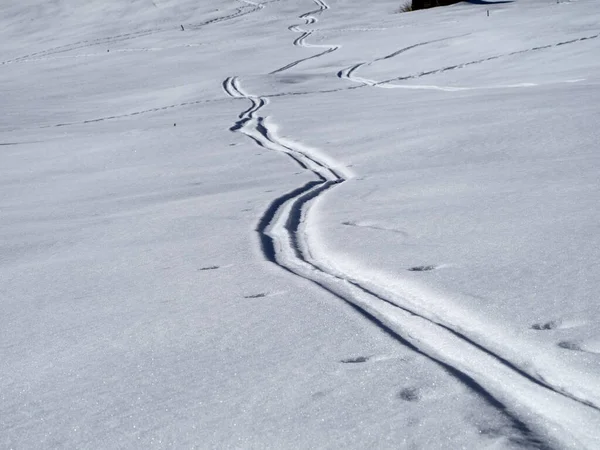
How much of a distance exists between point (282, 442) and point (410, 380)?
0.30 meters

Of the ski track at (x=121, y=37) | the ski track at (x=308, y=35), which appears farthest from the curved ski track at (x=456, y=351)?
the ski track at (x=121, y=37)

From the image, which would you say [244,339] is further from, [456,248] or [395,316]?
[456,248]

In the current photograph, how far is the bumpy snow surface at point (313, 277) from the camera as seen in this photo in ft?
5.42

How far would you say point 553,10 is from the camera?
15.3m

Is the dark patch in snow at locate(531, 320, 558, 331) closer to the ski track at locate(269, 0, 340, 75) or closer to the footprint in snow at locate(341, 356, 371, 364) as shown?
the footprint in snow at locate(341, 356, 371, 364)

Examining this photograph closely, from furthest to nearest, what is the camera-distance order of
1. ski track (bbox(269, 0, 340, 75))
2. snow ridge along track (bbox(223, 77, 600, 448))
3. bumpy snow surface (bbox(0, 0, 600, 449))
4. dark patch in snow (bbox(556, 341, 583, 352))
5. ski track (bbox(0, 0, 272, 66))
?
ski track (bbox(0, 0, 272, 66))
ski track (bbox(269, 0, 340, 75))
dark patch in snow (bbox(556, 341, 583, 352))
bumpy snow surface (bbox(0, 0, 600, 449))
snow ridge along track (bbox(223, 77, 600, 448))

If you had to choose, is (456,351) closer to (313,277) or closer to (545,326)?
(545,326)

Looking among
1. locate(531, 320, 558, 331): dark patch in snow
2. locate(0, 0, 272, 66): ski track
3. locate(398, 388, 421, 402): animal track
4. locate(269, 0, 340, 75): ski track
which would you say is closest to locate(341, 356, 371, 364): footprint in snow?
locate(398, 388, 421, 402): animal track

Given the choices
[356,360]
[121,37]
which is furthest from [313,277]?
[121,37]

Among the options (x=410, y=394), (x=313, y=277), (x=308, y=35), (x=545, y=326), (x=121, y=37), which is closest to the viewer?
(x=410, y=394)

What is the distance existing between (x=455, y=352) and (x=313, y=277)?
0.80 m

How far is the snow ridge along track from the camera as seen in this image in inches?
59.4

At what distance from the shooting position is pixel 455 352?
187 centimetres

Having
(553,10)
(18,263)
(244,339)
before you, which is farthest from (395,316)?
(553,10)
